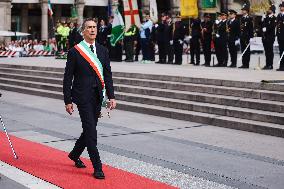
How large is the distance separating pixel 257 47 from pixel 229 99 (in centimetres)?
1068

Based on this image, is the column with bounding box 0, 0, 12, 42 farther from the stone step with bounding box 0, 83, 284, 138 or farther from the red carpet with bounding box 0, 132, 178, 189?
the red carpet with bounding box 0, 132, 178, 189

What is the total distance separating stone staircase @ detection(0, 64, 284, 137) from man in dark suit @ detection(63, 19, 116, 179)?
455cm

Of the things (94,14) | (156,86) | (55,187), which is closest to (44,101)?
(156,86)

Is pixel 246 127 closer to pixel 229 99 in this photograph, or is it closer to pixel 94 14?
pixel 229 99

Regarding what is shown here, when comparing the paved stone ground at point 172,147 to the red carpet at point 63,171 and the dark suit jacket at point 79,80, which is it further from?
the dark suit jacket at point 79,80

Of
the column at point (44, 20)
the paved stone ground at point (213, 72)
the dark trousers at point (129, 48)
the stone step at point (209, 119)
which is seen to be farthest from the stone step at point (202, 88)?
the column at point (44, 20)

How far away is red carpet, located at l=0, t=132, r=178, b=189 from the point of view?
→ 6941 millimetres

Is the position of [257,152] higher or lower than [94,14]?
lower

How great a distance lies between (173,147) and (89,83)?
2.91m

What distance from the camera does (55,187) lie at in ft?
22.3

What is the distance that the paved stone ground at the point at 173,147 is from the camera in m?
7.55

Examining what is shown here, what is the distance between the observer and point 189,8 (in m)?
22.3

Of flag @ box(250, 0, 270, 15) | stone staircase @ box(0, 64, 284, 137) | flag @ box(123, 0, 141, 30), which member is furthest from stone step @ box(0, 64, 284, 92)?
flag @ box(123, 0, 141, 30)

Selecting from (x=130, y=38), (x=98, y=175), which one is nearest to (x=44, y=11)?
(x=130, y=38)
